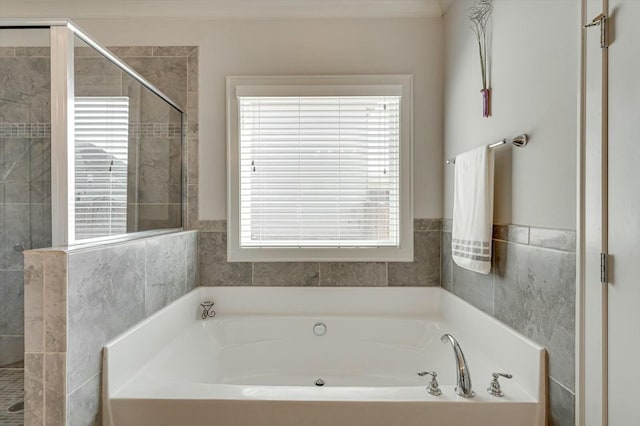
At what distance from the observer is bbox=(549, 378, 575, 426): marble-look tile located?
1.18m

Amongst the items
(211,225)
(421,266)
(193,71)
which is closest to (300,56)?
(193,71)

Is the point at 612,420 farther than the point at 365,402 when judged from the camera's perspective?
No

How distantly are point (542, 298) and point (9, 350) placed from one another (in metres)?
2.38

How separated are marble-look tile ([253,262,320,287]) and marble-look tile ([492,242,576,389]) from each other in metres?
1.14

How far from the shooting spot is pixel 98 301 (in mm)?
1330

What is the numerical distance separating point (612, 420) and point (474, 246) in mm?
814

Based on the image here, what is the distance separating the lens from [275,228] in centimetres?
239

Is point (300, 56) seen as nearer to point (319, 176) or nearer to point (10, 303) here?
point (319, 176)

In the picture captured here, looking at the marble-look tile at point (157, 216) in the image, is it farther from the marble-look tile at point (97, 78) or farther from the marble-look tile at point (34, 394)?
the marble-look tile at point (34, 394)

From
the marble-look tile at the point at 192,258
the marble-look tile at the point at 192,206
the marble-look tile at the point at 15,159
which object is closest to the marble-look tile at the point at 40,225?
the marble-look tile at the point at 15,159

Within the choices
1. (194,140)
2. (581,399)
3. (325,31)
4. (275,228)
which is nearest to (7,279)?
(194,140)

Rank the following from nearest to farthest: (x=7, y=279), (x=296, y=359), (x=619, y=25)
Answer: (x=619, y=25) < (x=7, y=279) < (x=296, y=359)

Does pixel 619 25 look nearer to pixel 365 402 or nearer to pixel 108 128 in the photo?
pixel 365 402

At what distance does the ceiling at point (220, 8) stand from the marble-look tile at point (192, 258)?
4.88 ft
